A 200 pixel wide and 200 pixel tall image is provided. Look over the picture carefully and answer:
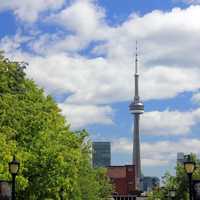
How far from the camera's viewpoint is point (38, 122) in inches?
2010

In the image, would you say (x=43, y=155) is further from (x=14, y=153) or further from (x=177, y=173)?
(x=177, y=173)

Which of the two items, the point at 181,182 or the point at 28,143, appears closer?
the point at 28,143

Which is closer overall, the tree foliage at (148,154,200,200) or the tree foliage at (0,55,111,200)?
the tree foliage at (0,55,111,200)

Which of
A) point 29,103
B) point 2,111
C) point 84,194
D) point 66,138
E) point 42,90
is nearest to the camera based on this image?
point 2,111

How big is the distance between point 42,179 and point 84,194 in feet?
120

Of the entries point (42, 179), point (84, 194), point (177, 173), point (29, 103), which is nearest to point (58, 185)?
point (42, 179)

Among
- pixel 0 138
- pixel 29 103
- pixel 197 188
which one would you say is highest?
pixel 29 103

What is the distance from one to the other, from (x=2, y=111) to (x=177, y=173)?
149 ft

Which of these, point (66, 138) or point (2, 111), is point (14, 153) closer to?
point (2, 111)

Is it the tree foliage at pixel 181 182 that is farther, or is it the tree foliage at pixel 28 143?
the tree foliage at pixel 181 182

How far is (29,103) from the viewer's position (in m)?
55.1

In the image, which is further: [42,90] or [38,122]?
[42,90]

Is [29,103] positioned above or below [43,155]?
above

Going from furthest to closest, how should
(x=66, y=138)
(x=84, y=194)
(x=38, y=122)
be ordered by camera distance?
1. (x=84, y=194)
2. (x=66, y=138)
3. (x=38, y=122)
